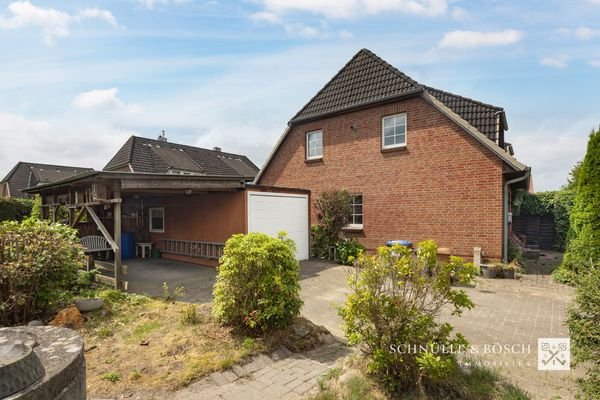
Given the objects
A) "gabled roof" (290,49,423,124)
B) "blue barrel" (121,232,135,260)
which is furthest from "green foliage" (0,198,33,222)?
"gabled roof" (290,49,423,124)

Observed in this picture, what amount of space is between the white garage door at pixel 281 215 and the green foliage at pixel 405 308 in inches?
271

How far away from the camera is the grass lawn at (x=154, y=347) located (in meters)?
3.49

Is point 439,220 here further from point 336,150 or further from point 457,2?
point 457,2

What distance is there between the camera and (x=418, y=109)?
11109mm

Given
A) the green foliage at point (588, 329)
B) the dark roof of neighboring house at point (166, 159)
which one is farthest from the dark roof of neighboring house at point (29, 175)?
the green foliage at point (588, 329)

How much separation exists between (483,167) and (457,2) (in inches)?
194

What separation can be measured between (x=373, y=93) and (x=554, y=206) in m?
10.9

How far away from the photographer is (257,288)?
15.2 ft

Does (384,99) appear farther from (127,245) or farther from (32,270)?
(127,245)

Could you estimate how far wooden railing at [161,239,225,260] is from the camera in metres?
10.2

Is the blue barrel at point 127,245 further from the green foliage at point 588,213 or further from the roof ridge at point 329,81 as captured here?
the green foliage at point 588,213

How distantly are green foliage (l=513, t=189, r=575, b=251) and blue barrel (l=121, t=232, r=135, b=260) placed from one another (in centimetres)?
1753

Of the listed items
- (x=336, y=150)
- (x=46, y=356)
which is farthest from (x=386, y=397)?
(x=336, y=150)

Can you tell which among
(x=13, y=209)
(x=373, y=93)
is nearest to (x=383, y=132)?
(x=373, y=93)
